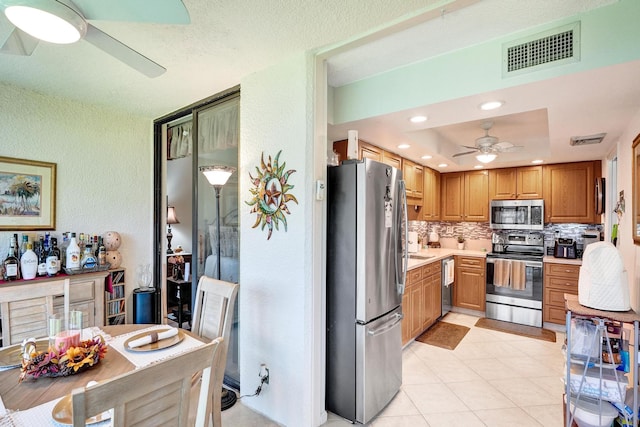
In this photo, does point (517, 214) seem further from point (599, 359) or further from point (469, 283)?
point (599, 359)

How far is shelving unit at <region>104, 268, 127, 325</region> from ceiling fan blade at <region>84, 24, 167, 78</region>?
213 cm

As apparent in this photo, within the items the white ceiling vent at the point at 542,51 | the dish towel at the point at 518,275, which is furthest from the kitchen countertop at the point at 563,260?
the white ceiling vent at the point at 542,51

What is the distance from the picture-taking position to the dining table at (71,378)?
109cm

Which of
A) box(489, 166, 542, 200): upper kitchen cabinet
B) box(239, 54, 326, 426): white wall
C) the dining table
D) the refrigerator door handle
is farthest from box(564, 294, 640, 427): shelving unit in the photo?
box(489, 166, 542, 200): upper kitchen cabinet

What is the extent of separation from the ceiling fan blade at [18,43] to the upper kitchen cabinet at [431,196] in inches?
168

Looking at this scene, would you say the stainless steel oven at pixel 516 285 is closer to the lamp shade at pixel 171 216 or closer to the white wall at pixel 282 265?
the white wall at pixel 282 265

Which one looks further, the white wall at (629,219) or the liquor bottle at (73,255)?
the liquor bottle at (73,255)

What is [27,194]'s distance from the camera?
8.50 feet

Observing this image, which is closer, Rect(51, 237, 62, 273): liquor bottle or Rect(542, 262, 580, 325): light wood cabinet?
Rect(51, 237, 62, 273): liquor bottle

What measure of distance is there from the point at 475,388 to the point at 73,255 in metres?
3.53

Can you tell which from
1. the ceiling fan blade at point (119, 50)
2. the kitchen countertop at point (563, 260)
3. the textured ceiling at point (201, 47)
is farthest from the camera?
the kitchen countertop at point (563, 260)

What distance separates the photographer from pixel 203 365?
0.94 m

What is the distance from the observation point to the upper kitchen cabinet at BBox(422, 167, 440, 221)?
4.68m

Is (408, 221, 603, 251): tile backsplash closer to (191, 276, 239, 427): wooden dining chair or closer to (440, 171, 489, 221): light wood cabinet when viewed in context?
(440, 171, 489, 221): light wood cabinet
